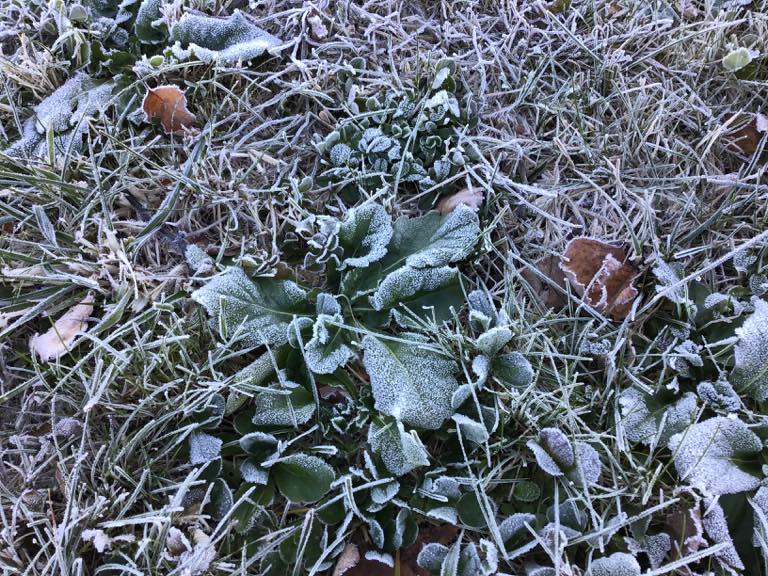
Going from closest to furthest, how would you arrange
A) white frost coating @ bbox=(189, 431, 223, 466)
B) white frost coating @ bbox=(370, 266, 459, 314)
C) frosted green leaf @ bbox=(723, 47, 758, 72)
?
1. white frost coating @ bbox=(189, 431, 223, 466)
2. white frost coating @ bbox=(370, 266, 459, 314)
3. frosted green leaf @ bbox=(723, 47, 758, 72)

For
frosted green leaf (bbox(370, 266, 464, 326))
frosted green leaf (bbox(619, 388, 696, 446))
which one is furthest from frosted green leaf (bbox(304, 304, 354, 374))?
frosted green leaf (bbox(619, 388, 696, 446))

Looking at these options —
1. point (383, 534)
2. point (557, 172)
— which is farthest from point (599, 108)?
point (383, 534)

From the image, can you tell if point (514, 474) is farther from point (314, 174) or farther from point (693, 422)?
point (314, 174)

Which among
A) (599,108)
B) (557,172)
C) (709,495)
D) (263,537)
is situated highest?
(599,108)

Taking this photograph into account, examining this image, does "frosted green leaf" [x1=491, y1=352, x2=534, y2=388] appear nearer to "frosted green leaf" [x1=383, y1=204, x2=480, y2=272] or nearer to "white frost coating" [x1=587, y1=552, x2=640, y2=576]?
"frosted green leaf" [x1=383, y1=204, x2=480, y2=272]

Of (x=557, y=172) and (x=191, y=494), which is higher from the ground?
(x=557, y=172)

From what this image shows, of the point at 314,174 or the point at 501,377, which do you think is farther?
the point at 314,174
